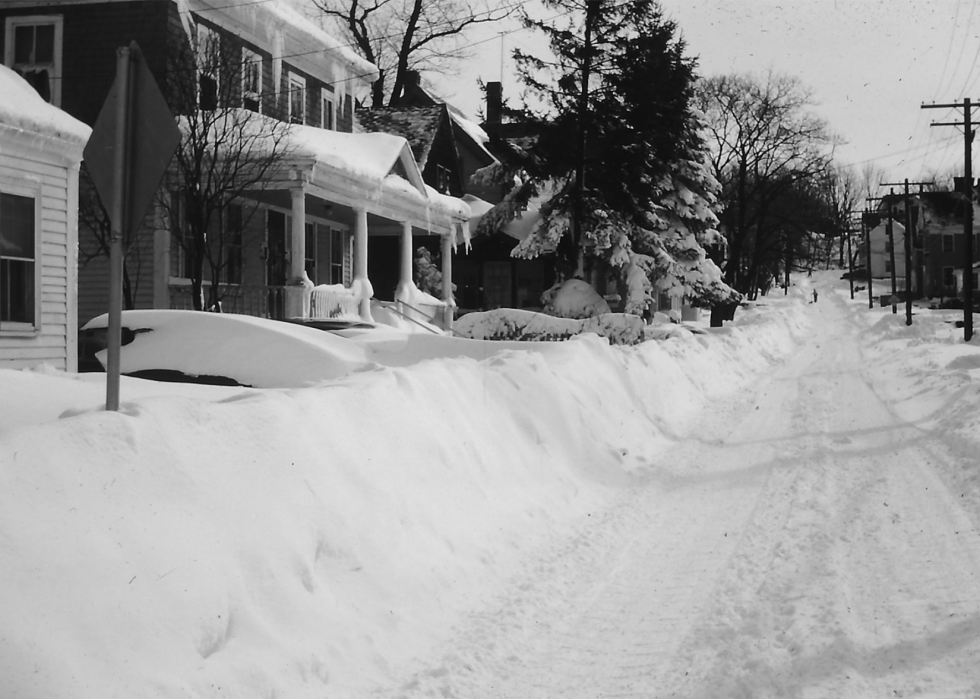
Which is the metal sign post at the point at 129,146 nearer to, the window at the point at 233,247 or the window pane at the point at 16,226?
the window pane at the point at 16,226

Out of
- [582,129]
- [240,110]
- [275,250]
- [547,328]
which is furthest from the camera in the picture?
[582,129]

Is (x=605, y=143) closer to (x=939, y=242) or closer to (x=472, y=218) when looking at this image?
(x=472, y=218)

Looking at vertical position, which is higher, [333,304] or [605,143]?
[605,143]

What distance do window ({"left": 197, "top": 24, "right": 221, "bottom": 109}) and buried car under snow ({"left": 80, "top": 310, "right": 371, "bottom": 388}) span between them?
21.0 ft

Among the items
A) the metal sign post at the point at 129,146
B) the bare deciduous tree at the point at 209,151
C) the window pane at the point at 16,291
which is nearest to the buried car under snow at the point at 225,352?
the window pane at the point at 16,291

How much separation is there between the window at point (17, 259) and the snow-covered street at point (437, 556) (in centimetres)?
414

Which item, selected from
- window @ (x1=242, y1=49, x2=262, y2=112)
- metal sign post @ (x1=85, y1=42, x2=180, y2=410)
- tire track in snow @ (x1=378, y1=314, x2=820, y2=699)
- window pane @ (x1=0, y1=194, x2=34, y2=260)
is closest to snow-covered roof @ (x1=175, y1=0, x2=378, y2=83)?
window @ (x1=242, y1=49, x2=262, y2=112)

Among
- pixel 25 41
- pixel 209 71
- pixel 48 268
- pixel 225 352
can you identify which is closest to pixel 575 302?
pixel 209 71

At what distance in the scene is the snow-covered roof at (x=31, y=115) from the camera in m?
11.0

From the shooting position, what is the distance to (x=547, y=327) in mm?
20125

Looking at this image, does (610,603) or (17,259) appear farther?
(17,259)

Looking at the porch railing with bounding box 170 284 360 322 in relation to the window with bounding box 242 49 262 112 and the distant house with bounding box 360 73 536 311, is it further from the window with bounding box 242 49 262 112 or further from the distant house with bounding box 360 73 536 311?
the distant house with bounding box 360 73 536 311

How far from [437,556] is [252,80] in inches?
696

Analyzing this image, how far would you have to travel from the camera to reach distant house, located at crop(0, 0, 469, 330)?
1770cm
